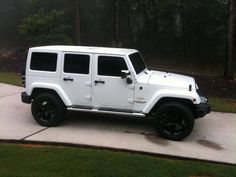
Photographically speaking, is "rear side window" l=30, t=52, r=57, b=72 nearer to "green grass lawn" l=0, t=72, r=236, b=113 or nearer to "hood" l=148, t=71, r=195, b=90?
"hood" l=148, t=71, r=195, b=90

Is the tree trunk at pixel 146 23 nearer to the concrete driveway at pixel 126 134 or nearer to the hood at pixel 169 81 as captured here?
the concrete driveway at pixel 126 134

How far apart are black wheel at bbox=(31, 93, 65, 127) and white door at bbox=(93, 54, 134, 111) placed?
82 cm

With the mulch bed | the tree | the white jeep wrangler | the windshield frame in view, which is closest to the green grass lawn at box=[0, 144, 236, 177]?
the white jeep wrangler

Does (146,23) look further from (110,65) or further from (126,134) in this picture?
(126,134)

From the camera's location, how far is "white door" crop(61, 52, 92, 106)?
841 centimetres

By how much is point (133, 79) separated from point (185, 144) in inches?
62.4

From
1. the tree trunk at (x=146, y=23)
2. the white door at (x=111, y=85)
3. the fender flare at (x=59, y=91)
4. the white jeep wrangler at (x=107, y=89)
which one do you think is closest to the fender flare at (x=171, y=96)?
the white jeep wrangler at (x=107, y=89)

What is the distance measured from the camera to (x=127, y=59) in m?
8.24

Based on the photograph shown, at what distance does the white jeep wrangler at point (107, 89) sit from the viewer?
7.98 metres

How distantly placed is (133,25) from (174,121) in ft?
48.1

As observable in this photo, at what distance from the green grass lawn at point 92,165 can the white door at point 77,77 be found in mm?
1611

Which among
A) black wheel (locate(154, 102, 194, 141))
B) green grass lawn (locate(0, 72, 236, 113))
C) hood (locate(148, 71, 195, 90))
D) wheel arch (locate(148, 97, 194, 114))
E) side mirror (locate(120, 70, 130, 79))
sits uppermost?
side mirror (locate(120, 70, 130, 79))

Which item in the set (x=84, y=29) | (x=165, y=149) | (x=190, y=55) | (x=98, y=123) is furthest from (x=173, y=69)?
(x=165, y=149)

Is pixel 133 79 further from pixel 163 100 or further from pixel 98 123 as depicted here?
pixel 98 123
